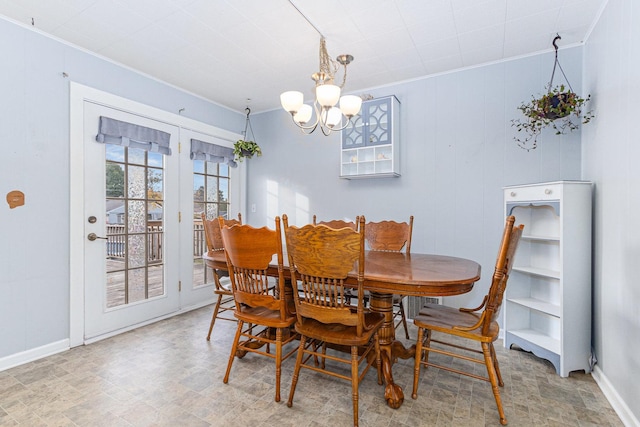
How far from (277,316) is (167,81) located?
111 inches

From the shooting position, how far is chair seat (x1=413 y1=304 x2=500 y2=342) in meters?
1.75

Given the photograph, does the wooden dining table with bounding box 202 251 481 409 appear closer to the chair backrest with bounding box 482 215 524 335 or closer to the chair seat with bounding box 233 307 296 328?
the chair backrest with bounding box 482 215 524 335

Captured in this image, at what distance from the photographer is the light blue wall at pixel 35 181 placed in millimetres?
2287

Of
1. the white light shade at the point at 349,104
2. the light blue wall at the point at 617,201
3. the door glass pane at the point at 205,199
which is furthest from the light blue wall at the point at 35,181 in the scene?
the light blue wall at the point at 617,201

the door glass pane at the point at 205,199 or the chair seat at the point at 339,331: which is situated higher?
the door glass pane at the point at 205,199

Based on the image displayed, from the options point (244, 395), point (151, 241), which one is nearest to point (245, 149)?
point (151, 241)

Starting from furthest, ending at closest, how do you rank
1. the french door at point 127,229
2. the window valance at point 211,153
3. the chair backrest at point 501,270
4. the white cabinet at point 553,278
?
the window valance at point 211,153 → the french door at point 127,229 → the white cabinet at point 553,278 → the chair backrest at point 501,270

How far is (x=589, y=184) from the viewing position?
7.33 feet

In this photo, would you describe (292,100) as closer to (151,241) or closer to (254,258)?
(254,258)

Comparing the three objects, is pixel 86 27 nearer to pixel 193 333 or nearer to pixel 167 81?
pixel 167 81

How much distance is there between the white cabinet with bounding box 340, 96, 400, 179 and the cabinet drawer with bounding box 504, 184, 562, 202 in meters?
1.11

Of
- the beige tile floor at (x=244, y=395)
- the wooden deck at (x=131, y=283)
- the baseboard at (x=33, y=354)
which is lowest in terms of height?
the beige tile floor at (x=244, y=395)

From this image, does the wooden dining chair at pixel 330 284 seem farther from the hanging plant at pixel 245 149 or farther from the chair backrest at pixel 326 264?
the hanging plant at pixel 245 149

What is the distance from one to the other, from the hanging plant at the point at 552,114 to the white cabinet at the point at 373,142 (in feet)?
3.61
